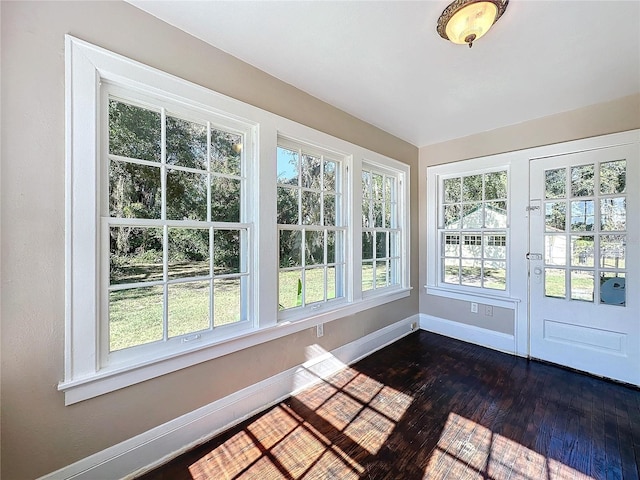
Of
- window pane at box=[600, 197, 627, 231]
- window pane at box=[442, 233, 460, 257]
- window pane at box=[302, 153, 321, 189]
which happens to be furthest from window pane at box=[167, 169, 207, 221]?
window pane at box=[600, 197, 627, 231]

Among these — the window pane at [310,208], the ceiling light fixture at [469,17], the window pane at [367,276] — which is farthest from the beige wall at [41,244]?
the window pane at [367,276]

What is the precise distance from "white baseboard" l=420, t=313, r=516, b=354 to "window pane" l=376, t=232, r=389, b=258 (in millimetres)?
1178

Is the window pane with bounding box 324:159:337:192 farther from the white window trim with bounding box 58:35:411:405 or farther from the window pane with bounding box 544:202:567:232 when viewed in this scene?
the window pane with bounding box 544:202:567:232

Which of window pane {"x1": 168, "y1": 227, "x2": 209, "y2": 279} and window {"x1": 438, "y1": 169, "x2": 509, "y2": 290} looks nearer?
window pane {"x1": 168, "y1": 227, "x2": 209, "y2": 279}

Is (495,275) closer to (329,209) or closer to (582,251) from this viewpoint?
(582,251)

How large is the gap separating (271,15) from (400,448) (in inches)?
107

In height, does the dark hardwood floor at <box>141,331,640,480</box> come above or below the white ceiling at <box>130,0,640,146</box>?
below

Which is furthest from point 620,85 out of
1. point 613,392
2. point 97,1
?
point 97,1

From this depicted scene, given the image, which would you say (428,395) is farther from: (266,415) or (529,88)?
(529,88)

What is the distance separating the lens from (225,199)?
1931mm

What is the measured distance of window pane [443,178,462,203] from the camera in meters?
3.51

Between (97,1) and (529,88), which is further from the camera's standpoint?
(529,88)

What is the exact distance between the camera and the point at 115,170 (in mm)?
1505

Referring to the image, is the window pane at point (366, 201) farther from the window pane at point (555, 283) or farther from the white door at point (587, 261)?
the window pane at point (555, 283)
